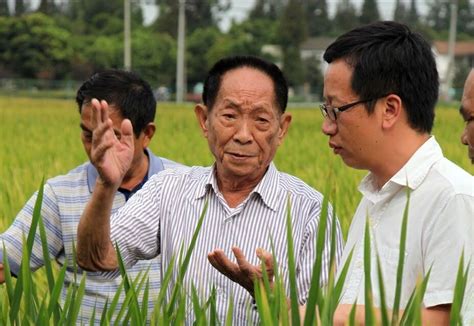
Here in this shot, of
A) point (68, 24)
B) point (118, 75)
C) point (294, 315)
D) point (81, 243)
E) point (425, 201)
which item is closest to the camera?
point (294, 315)

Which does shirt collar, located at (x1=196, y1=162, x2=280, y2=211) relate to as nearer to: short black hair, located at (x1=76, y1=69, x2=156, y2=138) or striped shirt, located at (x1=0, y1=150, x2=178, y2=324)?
striped shirt, located at (x1=0, y1=150, x2=178, y2=324)

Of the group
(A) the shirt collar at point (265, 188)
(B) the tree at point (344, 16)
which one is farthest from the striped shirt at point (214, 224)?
(B) the tree at point (344, 16)

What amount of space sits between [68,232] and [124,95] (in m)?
0.38

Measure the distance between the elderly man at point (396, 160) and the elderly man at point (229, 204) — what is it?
0.34 m

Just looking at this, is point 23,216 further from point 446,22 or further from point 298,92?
→ point 446,22

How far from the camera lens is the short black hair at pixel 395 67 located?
196 centimetres

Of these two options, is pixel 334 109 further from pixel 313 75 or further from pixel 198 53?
pixel 313 75

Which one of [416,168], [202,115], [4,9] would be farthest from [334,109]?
[4,9]

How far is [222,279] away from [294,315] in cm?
86

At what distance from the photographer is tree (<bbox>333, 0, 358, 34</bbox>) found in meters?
59.4

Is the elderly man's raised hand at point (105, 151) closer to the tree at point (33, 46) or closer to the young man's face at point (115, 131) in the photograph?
the young man's face at point (115, 131)

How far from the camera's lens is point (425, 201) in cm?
184

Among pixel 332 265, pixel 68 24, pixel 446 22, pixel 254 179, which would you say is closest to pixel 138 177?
pixel 254 179

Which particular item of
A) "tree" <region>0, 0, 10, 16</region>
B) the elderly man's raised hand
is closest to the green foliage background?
the elderly man's raised hand
